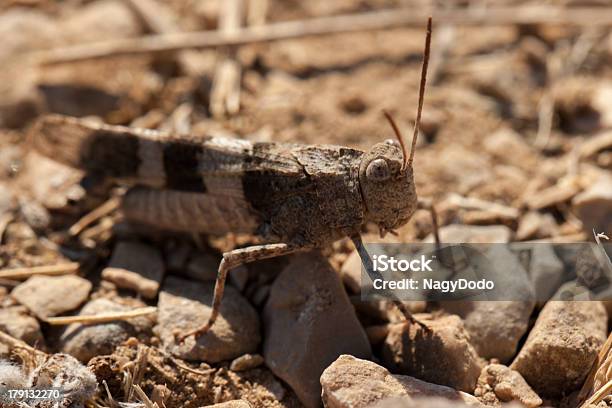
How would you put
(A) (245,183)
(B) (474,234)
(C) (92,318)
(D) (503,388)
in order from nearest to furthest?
1. (D) (503,388)
2. (C) (92,318)
3. (A) (245,183)
4. (B) (474,234)

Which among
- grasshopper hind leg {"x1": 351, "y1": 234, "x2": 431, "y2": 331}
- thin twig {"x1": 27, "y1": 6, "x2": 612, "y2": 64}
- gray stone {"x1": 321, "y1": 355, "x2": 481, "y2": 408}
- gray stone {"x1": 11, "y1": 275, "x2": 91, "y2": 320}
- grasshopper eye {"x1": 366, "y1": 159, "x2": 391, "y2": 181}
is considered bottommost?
gray stone {"x1": 321, "y1": 355, "x2": 481, "y2": 408}

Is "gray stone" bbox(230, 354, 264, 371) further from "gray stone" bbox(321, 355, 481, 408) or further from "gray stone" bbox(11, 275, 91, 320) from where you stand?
"gray stone" bbox(11, 275, 91, 320)

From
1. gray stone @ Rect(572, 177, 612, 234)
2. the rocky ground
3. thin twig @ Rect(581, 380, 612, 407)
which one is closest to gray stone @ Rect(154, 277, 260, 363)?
→ the rocky ground

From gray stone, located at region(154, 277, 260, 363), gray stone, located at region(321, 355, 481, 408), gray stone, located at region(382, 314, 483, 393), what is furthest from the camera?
gray stone, located at region(154, 277, 260, 363)

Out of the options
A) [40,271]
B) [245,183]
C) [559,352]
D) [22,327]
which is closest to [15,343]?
[22,327]

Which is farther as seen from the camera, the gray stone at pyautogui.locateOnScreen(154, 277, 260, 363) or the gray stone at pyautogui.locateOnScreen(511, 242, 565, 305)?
the gray stone at pyautogui.locateOnScreen(511, 242, 565, 305)

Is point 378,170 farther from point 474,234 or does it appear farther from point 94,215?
point 94,215
